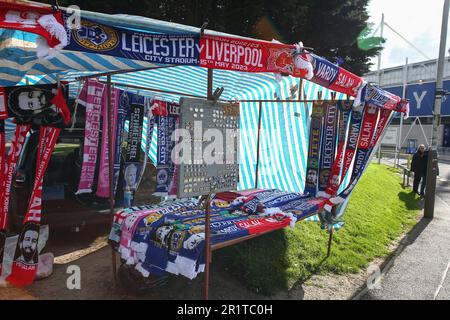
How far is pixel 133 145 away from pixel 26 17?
2.31m

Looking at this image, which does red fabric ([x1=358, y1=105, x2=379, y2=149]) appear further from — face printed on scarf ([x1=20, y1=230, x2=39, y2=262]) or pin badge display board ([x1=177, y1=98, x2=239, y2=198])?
face printed on scarf ([x1=20, y1=230, x2=39, y2=262])

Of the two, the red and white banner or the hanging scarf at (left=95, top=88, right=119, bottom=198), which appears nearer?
the red and white banner

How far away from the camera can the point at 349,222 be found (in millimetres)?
6648

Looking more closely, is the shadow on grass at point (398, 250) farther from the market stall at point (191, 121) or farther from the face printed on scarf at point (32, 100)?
the face printed on scarf at point (32, 100)

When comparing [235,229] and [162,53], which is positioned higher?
[162,53]

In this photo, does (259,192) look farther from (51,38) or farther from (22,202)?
(51,38)

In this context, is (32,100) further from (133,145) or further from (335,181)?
(335,181)

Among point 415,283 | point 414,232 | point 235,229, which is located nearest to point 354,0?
point 414,232

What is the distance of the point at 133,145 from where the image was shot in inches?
169

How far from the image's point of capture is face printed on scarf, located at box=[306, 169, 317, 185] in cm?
553

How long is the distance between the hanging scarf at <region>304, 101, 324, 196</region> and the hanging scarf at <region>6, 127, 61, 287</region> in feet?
12.2

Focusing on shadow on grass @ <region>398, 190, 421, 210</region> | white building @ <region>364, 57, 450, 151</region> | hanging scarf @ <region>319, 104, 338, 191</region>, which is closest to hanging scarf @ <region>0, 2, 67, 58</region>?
hanging scarf @ <region>319, 104, 338, 191</region>

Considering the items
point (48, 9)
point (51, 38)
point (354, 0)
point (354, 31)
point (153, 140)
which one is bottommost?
point (153, 140)
